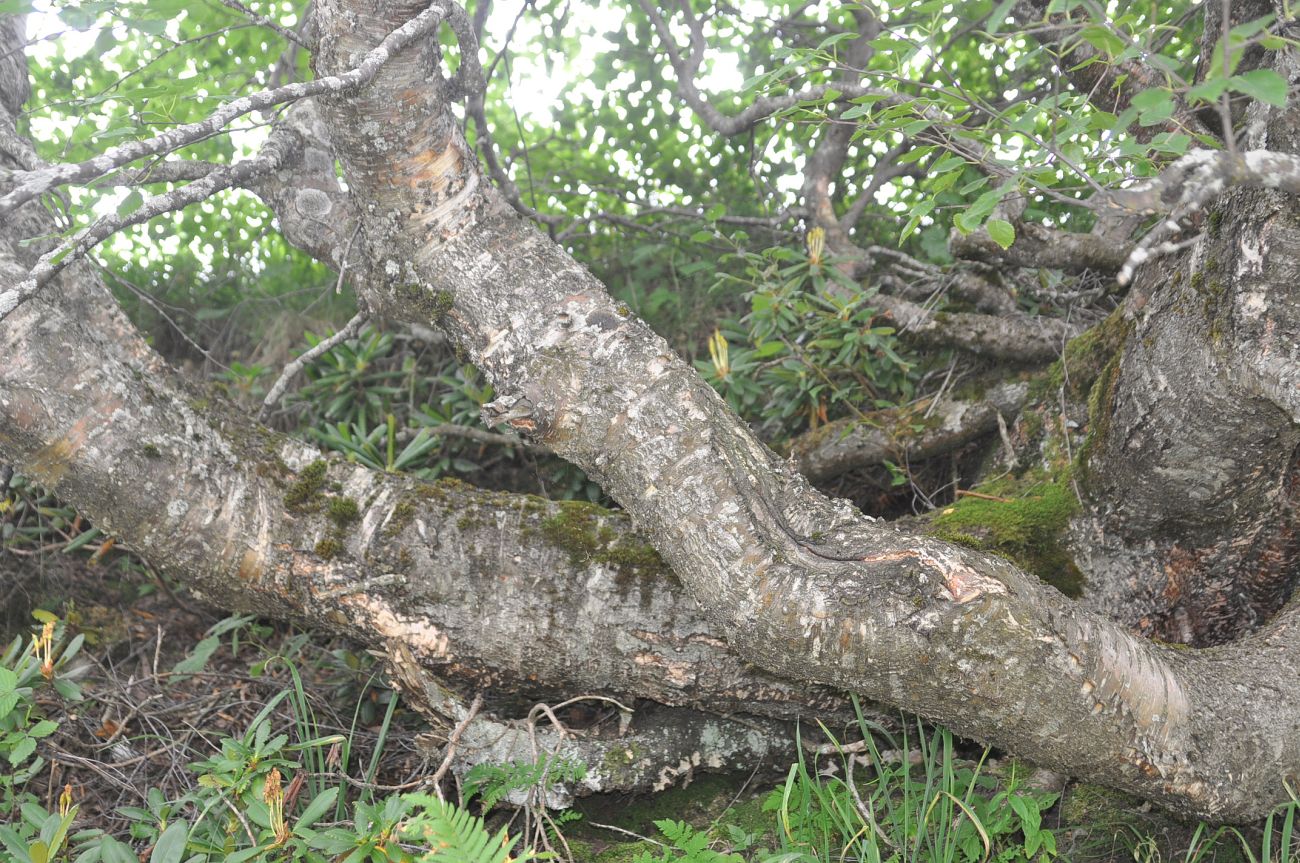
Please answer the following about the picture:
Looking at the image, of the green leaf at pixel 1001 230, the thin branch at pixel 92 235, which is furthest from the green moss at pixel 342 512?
the green leaf at pixel 1001 230

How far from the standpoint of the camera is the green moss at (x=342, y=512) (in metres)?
2.63

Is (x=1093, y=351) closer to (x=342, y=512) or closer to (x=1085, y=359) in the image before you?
(x=1085, y=359)

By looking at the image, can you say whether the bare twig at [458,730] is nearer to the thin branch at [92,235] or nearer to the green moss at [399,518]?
the green moss at [399,518]

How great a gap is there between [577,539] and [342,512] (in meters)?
0.68

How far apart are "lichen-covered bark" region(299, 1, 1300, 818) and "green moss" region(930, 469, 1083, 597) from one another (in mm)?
424

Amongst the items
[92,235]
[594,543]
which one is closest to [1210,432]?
[594,543]

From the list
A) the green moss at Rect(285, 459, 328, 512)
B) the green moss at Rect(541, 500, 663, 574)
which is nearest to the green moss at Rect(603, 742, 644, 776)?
the green moss at Rect(541, 500, 663, 574)

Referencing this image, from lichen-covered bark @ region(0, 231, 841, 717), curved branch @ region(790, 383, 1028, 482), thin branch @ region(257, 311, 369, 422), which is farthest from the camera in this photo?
curved branch @ region(790, 383, 1028, 482)

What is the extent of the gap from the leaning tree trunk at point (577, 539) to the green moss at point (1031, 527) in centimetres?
18

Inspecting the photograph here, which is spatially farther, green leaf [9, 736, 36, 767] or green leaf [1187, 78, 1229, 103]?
green leaf [9, 736, 36, 767]

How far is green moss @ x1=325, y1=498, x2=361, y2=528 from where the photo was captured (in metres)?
2.63

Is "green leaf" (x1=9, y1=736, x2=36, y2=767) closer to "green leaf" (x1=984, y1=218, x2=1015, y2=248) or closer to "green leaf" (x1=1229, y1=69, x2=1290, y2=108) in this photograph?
"green leaf" (x1=984, y1=218, x2=1015, y2=248)

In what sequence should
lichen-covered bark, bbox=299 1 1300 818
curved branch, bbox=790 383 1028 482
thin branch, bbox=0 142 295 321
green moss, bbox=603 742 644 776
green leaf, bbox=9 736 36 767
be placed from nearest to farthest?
thin branch, bbox=0 142 295 321 < lichen-covered bark, bbox=299 1 1300 818 < green leaf, bbox=9 736 36 767 < green moss, bbox=603 742 644 776 < curved branch, bbox=790 383 1028 482

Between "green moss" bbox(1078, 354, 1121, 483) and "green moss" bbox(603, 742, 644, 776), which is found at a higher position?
"green moss" bbox(1078, 354, 1121, 483)
